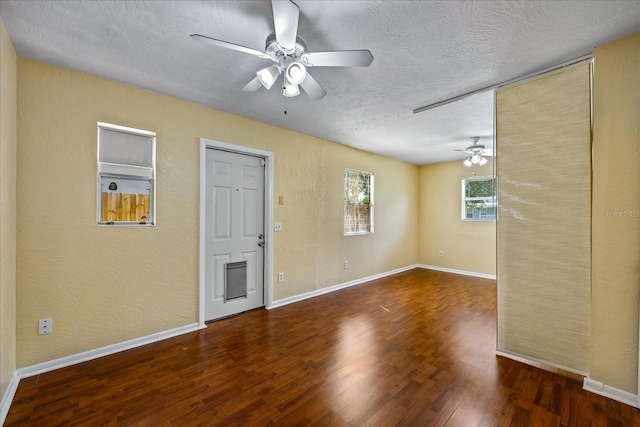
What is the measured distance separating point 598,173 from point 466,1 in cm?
157

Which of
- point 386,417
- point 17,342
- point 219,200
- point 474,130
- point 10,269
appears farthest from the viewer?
point 474,130

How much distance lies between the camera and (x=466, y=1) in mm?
1544

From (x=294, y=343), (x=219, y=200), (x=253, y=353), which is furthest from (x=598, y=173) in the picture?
(x=219, y=200)

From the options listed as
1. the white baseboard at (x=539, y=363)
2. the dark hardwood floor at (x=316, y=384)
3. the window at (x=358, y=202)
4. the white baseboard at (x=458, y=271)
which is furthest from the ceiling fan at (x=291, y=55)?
the white baseboard at (x=458, y=271)

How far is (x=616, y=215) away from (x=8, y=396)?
4397 mm

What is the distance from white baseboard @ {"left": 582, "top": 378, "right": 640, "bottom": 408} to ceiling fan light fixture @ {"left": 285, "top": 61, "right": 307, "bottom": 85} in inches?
119

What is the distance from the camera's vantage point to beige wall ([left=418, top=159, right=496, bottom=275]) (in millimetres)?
5492

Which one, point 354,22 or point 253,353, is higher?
point 354,22

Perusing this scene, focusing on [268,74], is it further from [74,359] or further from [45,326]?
[74,359]

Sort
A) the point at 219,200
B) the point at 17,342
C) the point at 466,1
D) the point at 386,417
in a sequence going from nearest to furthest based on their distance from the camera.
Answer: the point at 466,1
the point at 386,417
the point at 17,342
the point at 219,200

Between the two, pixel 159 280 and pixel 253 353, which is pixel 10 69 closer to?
pixel 159 280

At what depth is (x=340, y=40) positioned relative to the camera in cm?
188

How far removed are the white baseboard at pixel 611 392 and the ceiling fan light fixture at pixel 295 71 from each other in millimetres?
3018

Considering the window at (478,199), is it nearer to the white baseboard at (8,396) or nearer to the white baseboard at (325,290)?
the white baseboard at (325,290)
